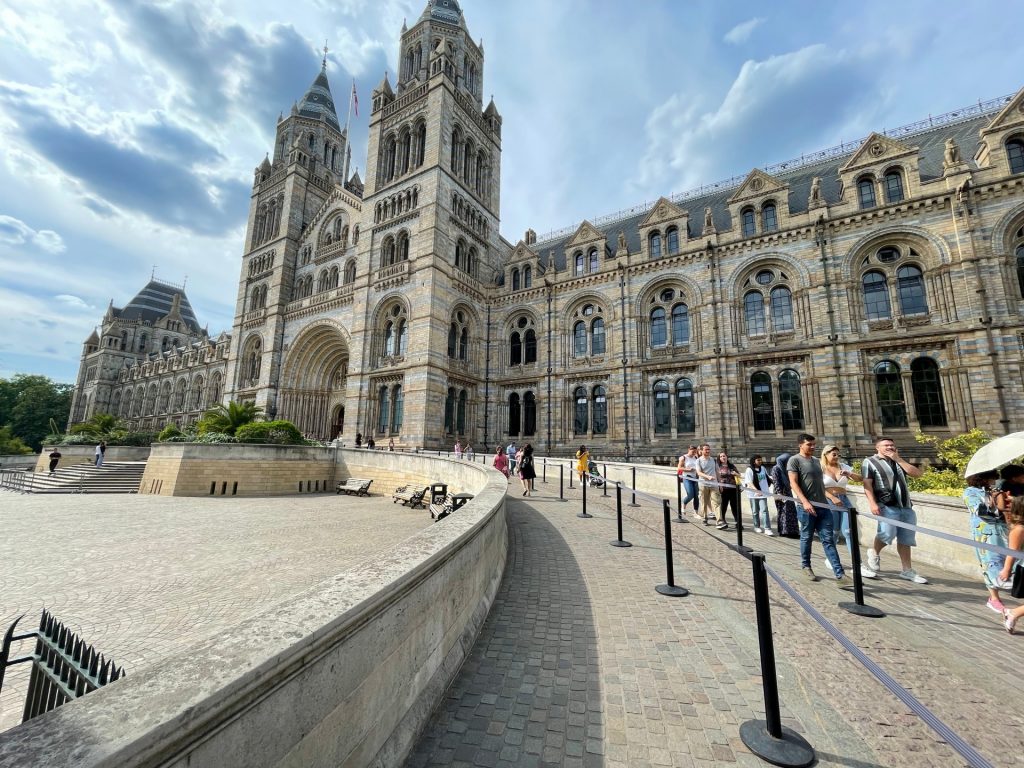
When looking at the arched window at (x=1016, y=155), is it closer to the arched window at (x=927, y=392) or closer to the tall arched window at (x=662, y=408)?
the arched window at (x=927, y=392)

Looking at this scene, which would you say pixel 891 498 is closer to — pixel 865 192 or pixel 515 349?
pixel 865 192

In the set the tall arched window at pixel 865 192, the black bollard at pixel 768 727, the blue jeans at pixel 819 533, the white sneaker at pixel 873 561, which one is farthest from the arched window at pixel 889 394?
the black bollard at pixel 768 727

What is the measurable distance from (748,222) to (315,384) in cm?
2999

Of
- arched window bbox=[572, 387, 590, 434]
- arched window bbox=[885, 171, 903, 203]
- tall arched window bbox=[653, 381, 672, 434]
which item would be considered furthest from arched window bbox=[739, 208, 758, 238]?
arched window bbox=[572, 387, 590, 434]

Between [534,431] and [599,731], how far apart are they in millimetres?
23124

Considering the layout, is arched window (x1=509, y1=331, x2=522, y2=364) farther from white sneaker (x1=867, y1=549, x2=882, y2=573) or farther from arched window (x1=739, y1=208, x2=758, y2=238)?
white sneaker (x1=867, y1=549, x2=882, y2=573)

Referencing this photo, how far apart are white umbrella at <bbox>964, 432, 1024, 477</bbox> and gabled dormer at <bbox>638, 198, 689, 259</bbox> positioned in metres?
19.5

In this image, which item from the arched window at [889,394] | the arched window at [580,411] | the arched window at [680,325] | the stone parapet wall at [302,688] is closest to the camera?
the stone parapet wall at [302,688]

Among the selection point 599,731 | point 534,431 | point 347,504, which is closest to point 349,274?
point 534,431

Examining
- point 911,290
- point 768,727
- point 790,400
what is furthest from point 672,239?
point 768,727

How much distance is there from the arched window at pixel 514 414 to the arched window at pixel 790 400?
13993mm

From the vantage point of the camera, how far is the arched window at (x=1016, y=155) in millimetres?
16656

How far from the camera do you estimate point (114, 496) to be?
711 inches

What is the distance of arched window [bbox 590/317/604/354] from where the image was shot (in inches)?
966
